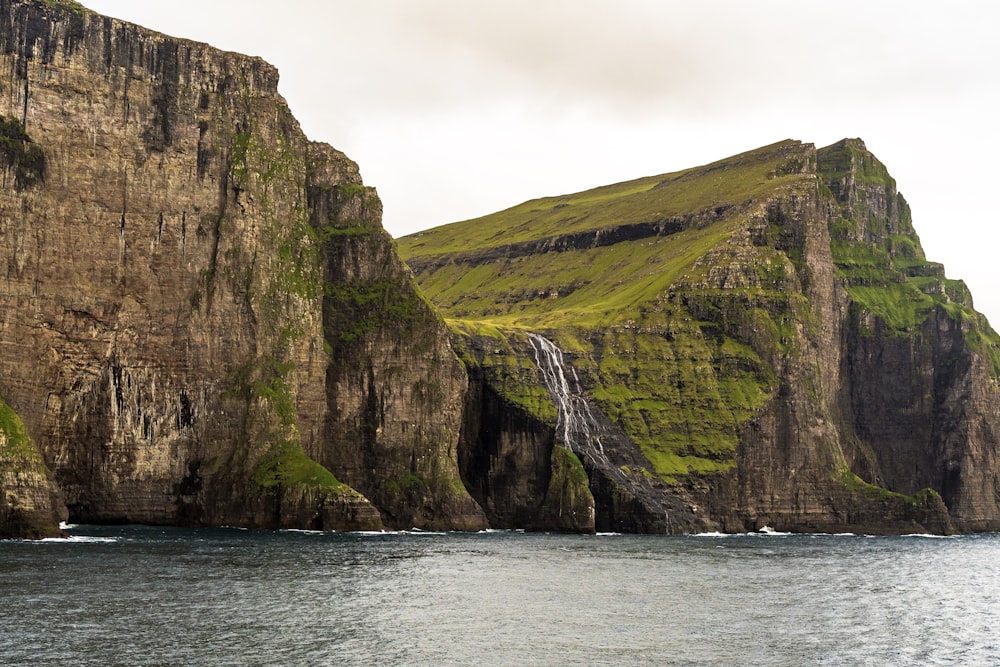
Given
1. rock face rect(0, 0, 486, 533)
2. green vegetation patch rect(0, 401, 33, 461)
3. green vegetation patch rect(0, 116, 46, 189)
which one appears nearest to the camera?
green vegetation patch rect(0, 401, 33, 461)

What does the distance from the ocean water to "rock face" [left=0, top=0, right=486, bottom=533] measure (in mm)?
22861

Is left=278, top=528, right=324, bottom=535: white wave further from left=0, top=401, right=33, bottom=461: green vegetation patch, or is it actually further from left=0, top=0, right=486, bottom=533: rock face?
left=0, top=401, right=33, bottom=461: green vegetation patch

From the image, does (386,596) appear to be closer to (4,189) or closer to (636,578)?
(636,578)

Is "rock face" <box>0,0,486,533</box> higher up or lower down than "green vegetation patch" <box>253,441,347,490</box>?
higher up

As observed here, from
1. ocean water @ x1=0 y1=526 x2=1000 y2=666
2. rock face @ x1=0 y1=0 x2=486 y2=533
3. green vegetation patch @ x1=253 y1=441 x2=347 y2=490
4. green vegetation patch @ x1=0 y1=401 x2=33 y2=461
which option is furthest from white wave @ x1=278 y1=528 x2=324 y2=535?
green vegetation patch @ x1=0 y1=401 x2=33 y2=461

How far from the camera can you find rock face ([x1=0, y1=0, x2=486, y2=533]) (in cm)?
Answer: 17475

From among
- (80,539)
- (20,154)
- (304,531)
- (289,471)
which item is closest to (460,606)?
(80,539)

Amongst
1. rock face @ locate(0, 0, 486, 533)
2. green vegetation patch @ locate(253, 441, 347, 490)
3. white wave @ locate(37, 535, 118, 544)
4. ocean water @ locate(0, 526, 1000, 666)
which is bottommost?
ocean water @ locate(0, 526, 1000, 666)

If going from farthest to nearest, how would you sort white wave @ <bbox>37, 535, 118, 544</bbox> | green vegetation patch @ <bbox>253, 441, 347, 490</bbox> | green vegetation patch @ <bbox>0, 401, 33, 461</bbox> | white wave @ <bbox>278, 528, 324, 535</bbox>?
1. green vegetation patch @ <bbox>253, 441, 347, 490</bbox>
2. white wave @ <bbox>278, 528, 324, 535</bbox>
3. green vegetation patch @ <bbox>0, 401, 33, 461</bbox>
4. white wave @ <bbox>37, 535, 118, 544</bbox>

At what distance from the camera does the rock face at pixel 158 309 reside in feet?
573

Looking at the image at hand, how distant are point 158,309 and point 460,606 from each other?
101912 millimetres

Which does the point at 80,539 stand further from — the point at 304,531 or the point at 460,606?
the point at 460,606

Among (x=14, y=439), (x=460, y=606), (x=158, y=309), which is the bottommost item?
(x=460, y=606)

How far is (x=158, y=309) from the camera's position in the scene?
187125mm
